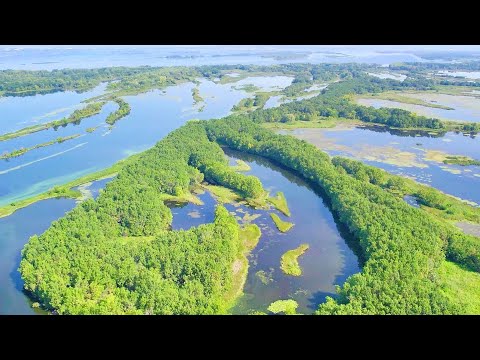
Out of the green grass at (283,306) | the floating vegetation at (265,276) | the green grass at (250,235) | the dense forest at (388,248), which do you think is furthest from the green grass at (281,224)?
the green grass at (283,306)

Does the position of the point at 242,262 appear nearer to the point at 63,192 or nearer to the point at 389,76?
the point at 63,192

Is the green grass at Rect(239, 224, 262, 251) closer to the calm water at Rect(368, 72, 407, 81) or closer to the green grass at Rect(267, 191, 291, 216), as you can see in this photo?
the green grass at Rect(267, 191, 291, 216)

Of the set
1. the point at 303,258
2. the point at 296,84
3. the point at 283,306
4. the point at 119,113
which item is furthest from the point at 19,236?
the point at 296,84

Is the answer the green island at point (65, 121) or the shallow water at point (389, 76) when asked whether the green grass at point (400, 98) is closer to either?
the shallow water at point (389, 76)

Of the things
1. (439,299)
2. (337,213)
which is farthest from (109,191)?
→ (439,299)

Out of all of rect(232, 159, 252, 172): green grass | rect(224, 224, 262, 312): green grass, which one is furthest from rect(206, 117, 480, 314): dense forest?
rect(232, 159, 252, 172): green grass

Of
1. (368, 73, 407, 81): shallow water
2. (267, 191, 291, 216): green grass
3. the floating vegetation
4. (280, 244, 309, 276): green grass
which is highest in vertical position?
(368, 73, 407, 81): shallow water
